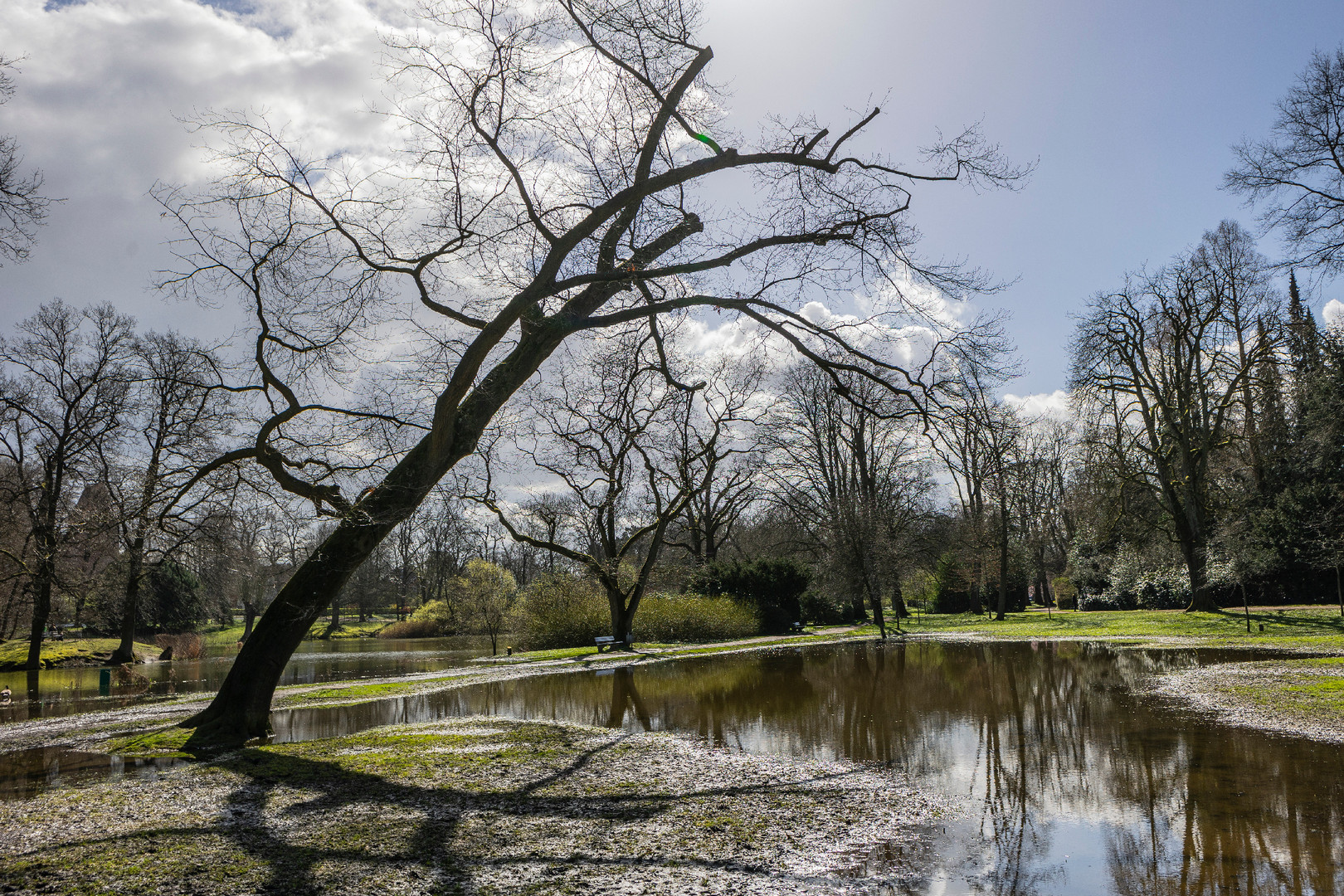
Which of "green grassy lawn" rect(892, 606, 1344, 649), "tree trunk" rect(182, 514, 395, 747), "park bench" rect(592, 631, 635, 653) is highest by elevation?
"tree trunk" rect(182, 514, 395, 747)

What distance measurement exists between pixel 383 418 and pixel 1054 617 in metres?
31.2

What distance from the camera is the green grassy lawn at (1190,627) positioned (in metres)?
20.1

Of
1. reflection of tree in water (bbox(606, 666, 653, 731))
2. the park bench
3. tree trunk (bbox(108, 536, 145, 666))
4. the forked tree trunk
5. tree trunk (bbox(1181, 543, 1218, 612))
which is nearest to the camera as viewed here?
the forked tree trunk

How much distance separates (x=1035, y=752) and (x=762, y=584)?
25747mm

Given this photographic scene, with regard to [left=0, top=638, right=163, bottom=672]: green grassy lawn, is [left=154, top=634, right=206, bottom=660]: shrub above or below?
below

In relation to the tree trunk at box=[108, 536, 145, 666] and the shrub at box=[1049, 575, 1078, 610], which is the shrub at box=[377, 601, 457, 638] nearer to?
the tree trunk at box=[108, 536, 145, 666]

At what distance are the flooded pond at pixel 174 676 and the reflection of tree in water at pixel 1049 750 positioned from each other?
25.0ft

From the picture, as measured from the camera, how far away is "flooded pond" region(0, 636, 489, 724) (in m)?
16.4

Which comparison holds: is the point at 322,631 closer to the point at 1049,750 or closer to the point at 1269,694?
the point at 1049,750

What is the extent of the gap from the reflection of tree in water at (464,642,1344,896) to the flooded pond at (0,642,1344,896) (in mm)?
22

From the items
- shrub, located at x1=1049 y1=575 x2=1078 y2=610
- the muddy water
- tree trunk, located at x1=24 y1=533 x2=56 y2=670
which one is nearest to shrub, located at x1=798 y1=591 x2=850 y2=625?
shrub, located at x1=1049 y1=575 x2=1078 y2=610

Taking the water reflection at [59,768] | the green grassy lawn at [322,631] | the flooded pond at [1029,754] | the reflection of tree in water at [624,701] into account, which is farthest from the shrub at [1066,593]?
the water reflection at [59,768]

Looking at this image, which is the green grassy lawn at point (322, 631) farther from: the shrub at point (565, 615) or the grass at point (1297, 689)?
the grass at point (1297, 689)

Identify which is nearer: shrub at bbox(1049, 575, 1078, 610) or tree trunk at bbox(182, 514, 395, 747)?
tree trunk at bbox(182, 514, 395, 747)
